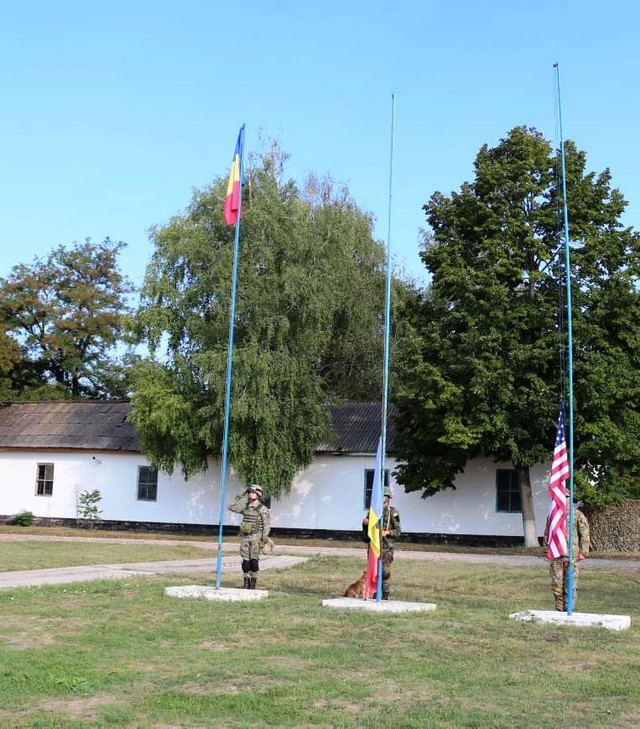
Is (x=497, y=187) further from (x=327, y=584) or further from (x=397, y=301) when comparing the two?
(x=327, y=584)

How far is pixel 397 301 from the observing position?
143 ft

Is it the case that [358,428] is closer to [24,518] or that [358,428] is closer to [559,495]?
[24,518]

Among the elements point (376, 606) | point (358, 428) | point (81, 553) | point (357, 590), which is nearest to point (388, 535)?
point (357, 590)


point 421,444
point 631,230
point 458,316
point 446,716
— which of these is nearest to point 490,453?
point 421,444

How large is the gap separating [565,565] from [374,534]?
2.75 m

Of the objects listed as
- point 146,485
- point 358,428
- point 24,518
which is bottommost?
point 24,518

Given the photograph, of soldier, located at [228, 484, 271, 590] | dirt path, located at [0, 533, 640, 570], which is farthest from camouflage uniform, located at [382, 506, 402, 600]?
dirt path, located at [0, 533, 640, 570]

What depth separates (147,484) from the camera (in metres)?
38.3

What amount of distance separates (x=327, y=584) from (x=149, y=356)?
1857 centimetres

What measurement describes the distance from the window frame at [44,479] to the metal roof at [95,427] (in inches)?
37.4

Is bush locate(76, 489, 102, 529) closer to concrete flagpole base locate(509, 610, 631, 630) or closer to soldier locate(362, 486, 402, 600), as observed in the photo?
soldier locate(362, 486, 402, 600)

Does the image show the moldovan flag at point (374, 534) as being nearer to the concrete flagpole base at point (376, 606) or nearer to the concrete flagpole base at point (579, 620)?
the concrete flagpole base at point (376, 606)

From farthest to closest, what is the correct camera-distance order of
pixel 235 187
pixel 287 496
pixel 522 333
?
pixel 287 496 < pixel 522 333 < pixel 235 187

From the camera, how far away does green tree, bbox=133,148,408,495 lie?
109 feet
